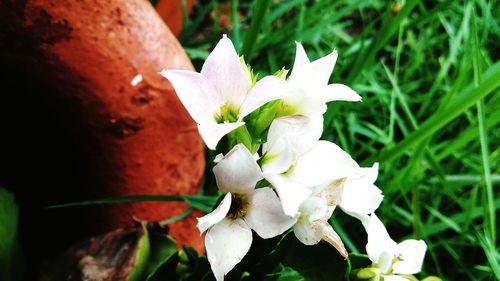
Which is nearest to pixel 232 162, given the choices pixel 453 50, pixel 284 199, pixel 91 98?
pixel 284 199

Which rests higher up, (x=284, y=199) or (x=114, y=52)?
(x=114, y=52)

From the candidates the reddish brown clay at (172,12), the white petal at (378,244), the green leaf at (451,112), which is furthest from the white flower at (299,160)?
the reddish brown clay at (172,12)

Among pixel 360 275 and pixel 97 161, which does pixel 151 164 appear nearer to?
pixel 97 161

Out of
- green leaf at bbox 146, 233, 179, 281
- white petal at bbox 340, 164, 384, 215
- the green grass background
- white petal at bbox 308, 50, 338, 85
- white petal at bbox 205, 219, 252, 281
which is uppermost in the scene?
white petal at bbox 308, 50, 338, 85

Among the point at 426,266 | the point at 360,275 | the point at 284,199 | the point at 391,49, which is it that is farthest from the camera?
the point at 391,49

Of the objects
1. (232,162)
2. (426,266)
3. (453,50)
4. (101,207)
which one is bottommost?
(426,266)

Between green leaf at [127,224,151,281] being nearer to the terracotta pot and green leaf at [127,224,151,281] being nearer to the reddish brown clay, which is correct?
the terracotta pot

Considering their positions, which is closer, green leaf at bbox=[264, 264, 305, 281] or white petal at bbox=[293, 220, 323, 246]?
white petal at bbox=[293, 220, 323, 246]

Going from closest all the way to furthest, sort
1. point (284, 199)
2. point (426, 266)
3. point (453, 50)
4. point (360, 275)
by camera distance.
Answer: point (284, 199)
point (360, 275)
point (426, 266)
point (453, 50)

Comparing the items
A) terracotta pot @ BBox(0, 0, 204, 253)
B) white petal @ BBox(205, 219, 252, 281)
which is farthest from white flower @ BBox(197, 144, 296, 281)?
terracotta pot @ BBox(0, 0, 204, 253)
